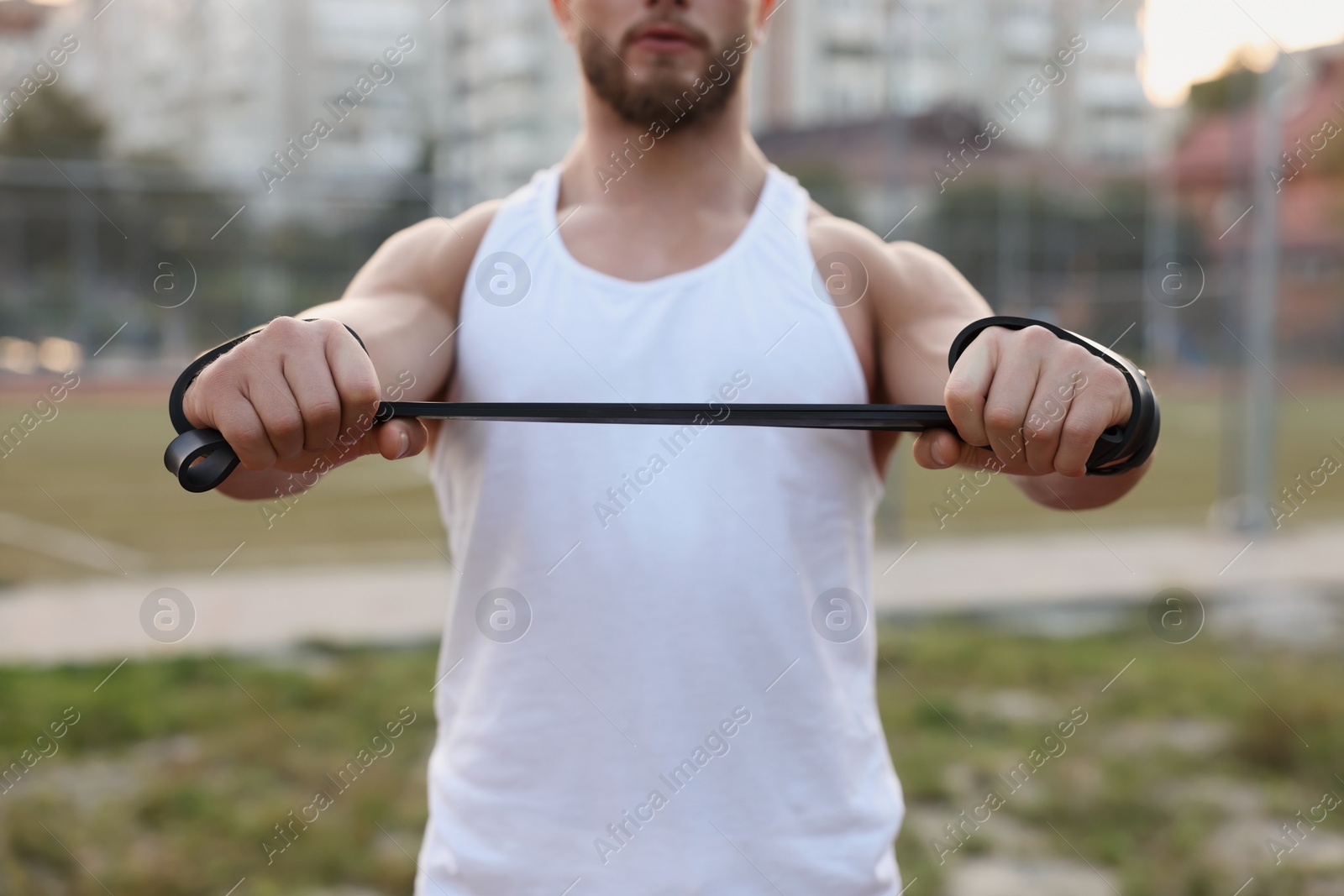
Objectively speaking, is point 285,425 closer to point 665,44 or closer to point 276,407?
point 276,407

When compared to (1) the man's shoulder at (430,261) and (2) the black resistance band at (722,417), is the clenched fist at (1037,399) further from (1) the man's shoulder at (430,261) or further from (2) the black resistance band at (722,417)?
(1) the man's shoulder at (430,261)

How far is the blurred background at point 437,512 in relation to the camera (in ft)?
10.0

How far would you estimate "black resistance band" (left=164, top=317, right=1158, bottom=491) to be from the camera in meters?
0.94

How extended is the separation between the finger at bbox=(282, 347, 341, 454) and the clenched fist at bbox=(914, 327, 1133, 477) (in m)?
0.50

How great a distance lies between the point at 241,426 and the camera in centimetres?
96

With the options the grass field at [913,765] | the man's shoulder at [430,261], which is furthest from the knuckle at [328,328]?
the grass field at [913,765]

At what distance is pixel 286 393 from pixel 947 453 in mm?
555

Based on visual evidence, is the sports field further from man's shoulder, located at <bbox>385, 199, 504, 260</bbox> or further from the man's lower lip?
the man's lower lip

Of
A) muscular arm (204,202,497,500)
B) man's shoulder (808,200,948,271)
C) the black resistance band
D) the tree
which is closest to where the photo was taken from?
the black resistance band

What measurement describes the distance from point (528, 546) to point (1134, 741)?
2.82 meters

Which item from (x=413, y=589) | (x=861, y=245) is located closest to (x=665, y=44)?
(x=861, y=245)

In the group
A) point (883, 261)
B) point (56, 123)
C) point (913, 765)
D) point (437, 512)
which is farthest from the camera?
point (56, 123)

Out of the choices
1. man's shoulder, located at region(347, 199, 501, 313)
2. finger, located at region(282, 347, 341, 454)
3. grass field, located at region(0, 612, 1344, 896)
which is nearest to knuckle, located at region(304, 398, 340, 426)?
finger, located at region(282, 347, 341, 454)

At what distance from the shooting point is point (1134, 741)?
11.7ft
